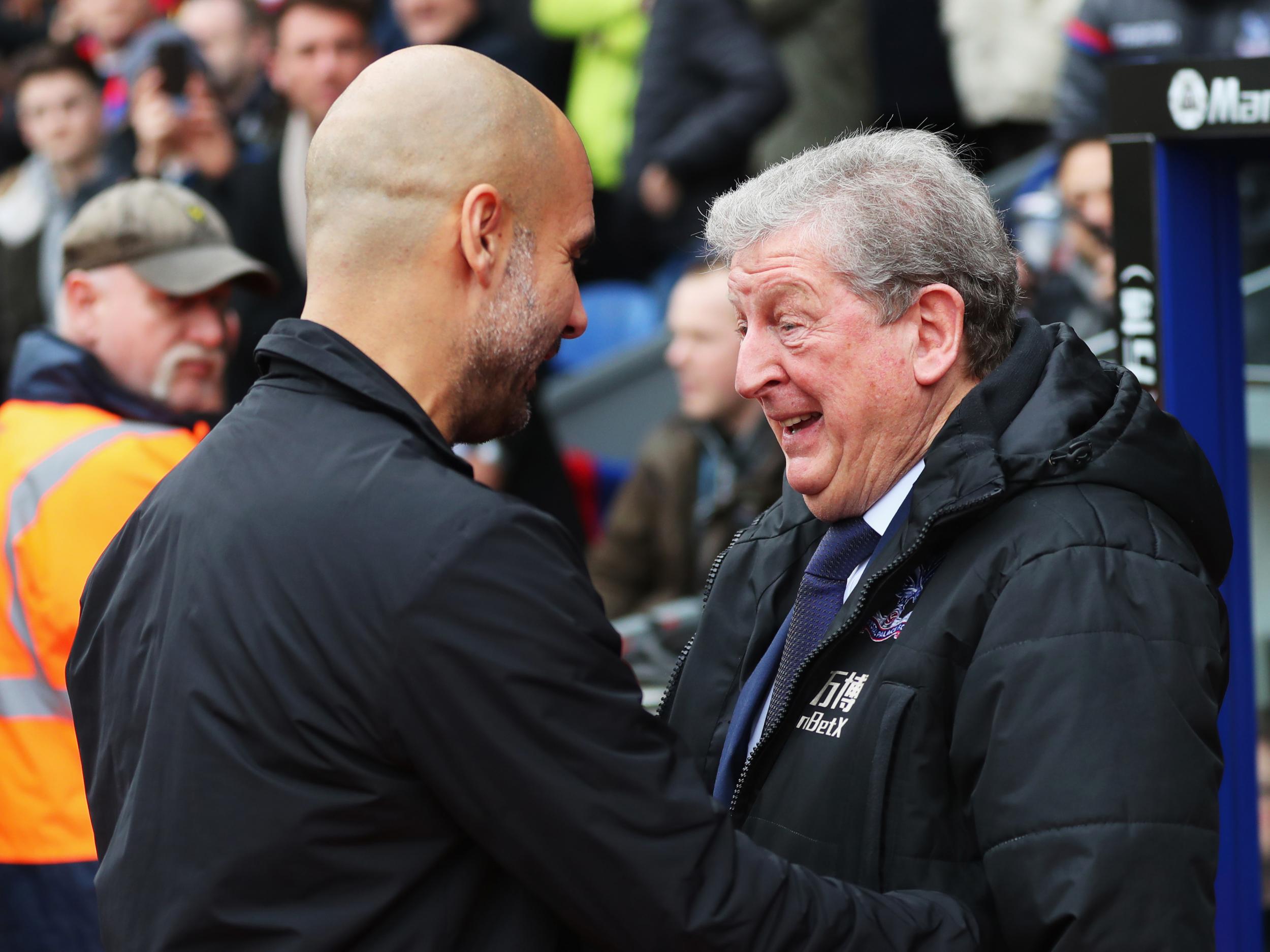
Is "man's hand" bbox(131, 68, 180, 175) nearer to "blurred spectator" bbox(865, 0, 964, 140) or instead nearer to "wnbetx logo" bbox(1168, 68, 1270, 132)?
"blurred spectator" bbox(865, 0, 964, 140)

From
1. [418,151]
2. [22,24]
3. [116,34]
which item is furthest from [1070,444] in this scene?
[22,24]

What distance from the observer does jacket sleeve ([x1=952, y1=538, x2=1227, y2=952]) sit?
1640mm

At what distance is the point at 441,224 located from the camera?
1.71 m

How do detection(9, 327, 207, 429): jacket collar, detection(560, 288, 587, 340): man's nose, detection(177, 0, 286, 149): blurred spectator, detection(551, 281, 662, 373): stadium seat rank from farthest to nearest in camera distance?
detection(177, 0, 286, 149): blurred spectator < detection(551, 281, 662, 373): stadium seat < detection(9, 327, 207, 429): jacket collar < detection(560, 288, 587, 340): man's nose

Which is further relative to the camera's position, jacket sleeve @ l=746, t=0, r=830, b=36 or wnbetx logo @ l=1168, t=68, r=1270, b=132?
jacket sleeve @ l=746, t=0, r=830, b=36

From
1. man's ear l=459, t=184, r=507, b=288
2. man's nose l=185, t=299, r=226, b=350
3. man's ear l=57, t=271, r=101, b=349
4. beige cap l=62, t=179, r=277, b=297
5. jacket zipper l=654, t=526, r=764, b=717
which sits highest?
man's ear l=459, t=184, r=507, b=288

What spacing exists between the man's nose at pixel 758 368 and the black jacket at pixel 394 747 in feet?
1.79

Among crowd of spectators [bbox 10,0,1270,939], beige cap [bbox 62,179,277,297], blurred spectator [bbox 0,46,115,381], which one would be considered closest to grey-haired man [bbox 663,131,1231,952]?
beige cap [bbox 62,179,277,297]

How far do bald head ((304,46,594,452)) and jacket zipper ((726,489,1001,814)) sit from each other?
0.51 meters

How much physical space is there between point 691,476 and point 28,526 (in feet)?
7.54

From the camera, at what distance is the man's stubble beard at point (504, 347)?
1.76 meters

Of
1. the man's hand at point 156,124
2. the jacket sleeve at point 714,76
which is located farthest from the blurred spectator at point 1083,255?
the man's hand at point 156,124

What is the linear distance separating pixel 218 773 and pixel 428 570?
11.9 inches

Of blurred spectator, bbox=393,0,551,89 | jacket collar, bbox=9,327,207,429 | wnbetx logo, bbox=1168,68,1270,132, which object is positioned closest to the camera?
wnbetx logo, bbox=1168,68,1270,132
